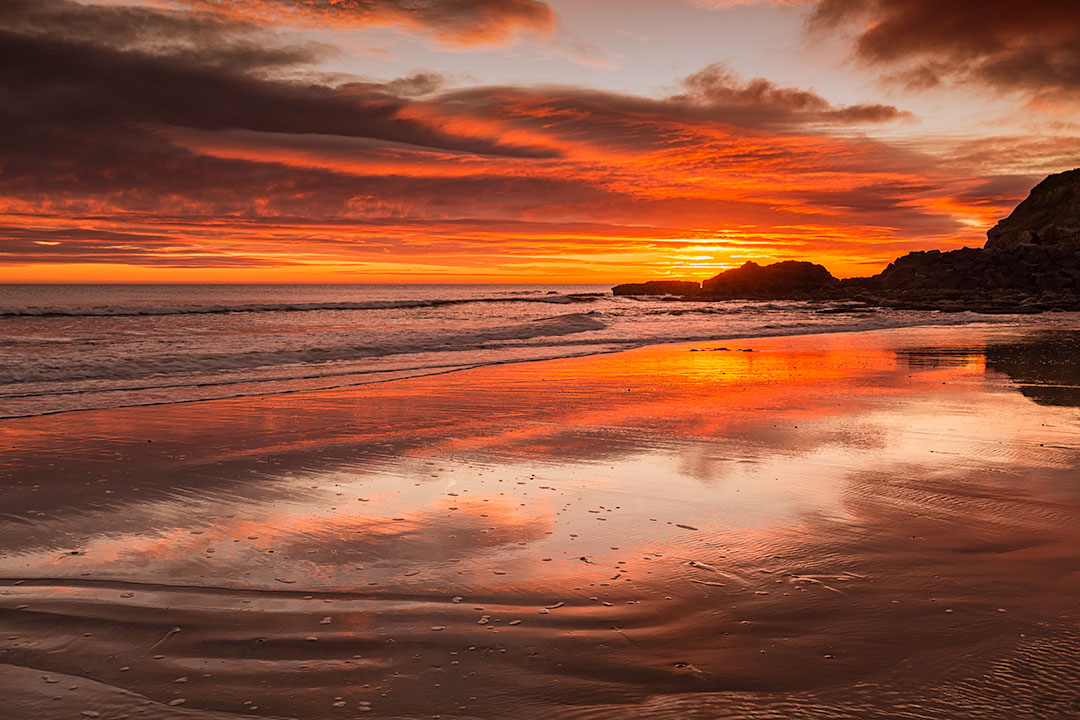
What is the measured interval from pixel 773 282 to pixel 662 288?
64.3 ft

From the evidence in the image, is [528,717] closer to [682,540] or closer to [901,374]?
[682,540]

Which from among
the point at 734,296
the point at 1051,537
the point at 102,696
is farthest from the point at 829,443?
the point at 734,296

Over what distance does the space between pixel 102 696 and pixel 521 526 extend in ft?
9.75

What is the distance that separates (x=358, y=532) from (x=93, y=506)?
101 inches

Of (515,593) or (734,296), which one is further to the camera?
(734,296)

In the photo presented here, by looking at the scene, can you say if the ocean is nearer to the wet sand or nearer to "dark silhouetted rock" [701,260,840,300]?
the wet sand

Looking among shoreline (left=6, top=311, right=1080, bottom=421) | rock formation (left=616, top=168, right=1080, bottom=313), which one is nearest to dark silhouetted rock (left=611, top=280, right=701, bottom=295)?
rock formation (left=616, top=168, right=1080, bottom=313)

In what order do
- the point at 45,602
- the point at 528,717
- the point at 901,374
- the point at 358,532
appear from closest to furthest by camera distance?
the point at 528,717
the point at 45,602
the point at 358,532
the point at 901,374

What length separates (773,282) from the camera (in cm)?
8719

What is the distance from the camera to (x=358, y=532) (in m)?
5.41

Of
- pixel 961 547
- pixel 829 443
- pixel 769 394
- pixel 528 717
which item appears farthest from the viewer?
pixel 769 394

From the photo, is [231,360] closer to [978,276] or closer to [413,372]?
[413,372]

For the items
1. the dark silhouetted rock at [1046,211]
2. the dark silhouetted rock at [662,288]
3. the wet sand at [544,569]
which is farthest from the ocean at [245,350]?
the dark silhouetted rock at [1046,211]

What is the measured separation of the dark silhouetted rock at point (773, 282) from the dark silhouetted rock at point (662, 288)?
5.34 m
